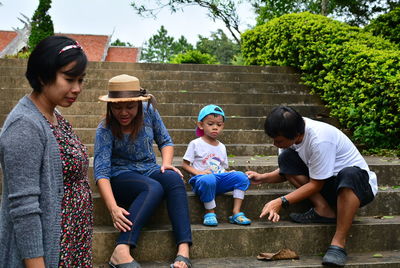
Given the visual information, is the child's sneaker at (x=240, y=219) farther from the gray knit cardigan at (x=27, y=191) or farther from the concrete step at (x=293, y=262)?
the gray knit cardigan at (x=27, y=191)

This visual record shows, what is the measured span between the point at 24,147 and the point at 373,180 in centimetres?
255

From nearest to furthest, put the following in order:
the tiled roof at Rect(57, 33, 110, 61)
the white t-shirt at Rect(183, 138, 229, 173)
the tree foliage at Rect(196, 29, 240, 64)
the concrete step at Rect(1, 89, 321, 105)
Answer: the white t-shirt at Rect(183, 138, 229, 173)
the concrete step at Rect(1, 89, 321, 105)
the tiled roof at Rect(57, 33, 110, 61)
the tree foliage at Rect(196, 29, 240, 64)

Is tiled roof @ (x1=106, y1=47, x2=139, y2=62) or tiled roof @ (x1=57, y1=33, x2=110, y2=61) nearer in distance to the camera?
tiled roof @ (x1=57, y1=33, x2=110, y2=61)

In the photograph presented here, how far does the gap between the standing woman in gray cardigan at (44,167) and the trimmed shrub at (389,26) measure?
7.99 m

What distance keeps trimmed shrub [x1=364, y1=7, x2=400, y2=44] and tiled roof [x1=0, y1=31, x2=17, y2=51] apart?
663 inches

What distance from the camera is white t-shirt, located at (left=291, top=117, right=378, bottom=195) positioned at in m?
2.98

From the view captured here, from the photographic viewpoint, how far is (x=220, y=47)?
111 ft

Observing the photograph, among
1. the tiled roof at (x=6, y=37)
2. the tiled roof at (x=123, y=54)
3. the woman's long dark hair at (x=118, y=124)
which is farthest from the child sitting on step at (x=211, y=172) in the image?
the tiled roof at (x=123, y=54)

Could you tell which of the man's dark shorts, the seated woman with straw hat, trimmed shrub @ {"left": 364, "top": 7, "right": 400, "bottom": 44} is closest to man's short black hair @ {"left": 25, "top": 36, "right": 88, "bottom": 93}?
the seated woman with straw hat

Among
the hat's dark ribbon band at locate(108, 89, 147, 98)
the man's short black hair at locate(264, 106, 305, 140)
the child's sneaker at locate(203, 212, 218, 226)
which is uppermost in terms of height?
the hat's dark ribbon band at locate(108, 89, 147, 98)

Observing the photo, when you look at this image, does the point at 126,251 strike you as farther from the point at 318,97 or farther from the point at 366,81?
the point at 318,97

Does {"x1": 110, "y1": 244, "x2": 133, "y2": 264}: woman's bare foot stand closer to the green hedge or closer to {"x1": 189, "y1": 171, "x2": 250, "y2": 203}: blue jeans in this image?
{"x1": 189, "y1": 171, "x2": 250, "y2": 203}: blue jeans

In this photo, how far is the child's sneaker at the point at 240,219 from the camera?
125 inches

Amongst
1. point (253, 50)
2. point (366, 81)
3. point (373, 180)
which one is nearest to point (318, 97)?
point (366, 81)
